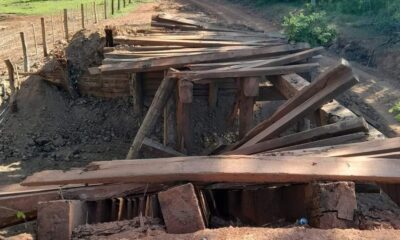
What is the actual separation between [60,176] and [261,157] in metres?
1.79

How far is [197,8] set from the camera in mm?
27625

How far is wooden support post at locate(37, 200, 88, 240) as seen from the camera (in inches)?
163

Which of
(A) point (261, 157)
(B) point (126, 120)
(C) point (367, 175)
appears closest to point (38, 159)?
(B) point (126, 120)

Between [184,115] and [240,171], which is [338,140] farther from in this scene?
[184,115]

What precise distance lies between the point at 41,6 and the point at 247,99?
79.5ft

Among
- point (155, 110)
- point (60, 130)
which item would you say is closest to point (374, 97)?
point (155, 110)

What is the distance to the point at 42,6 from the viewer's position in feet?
97.0

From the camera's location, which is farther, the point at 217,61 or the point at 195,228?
the point at 217,61

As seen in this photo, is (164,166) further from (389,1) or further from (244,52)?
(389,1)

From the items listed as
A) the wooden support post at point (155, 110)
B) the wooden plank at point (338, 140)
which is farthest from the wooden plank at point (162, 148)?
the wooden plank at point (338, 140)

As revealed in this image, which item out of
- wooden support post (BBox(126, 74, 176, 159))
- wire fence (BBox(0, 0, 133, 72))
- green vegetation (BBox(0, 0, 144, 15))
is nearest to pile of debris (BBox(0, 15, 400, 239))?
wooden support post (BBox(126, 74, 176, 159))

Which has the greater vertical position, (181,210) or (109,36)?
(109,36)

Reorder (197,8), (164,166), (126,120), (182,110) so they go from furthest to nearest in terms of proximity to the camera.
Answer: (197,8) → (126,120) → (182,110) → (164,166)

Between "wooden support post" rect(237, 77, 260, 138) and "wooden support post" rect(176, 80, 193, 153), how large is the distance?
79 centimetres
